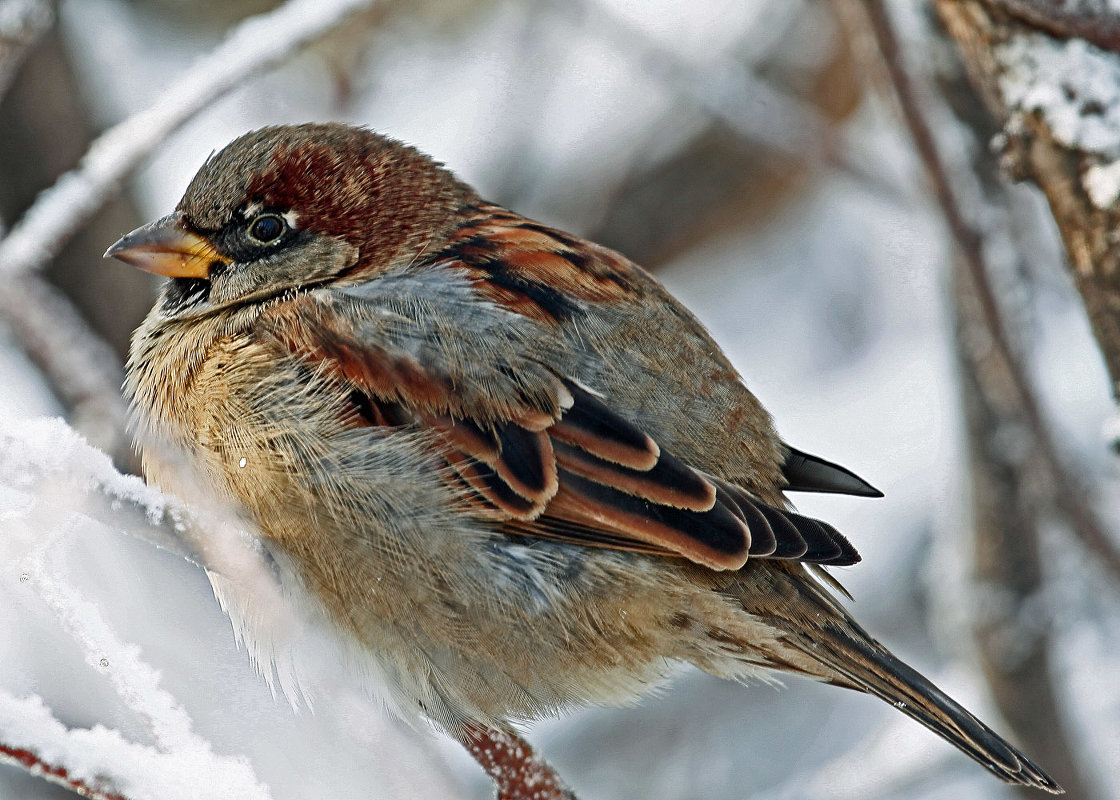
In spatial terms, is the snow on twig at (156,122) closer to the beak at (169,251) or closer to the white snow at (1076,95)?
the beak at (169,251)

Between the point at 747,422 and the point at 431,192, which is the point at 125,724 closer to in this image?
the point at 747,422

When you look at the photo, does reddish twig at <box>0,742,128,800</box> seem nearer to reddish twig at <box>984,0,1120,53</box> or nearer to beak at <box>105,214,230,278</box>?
beak at <box>105,214,230,278</box>

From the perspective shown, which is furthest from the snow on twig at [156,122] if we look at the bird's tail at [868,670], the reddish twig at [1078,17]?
the bird's tail at [868,670]

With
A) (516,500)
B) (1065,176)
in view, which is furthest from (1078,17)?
(516,500)

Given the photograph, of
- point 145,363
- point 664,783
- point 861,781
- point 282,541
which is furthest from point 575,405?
point 664,783

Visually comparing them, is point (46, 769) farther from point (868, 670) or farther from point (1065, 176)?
point (1065, 176)

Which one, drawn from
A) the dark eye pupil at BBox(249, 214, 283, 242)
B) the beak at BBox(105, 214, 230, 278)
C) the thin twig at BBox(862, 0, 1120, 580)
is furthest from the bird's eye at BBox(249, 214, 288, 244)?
the thin twig at BBox(862, 0, 1120, 580)
